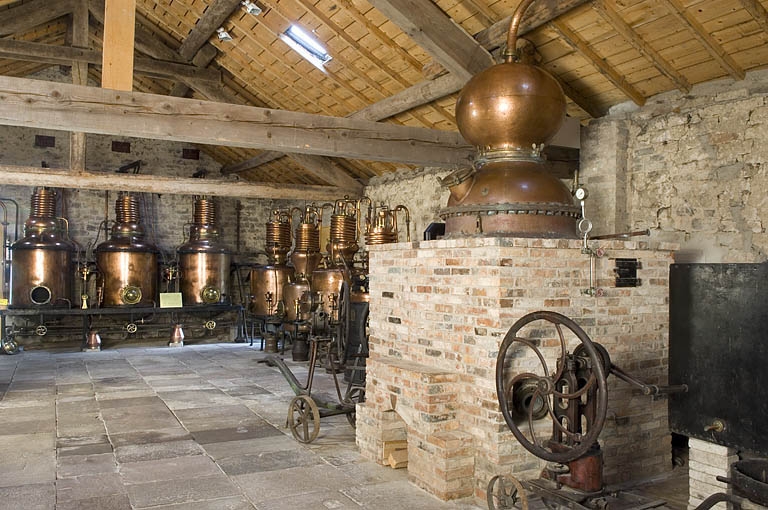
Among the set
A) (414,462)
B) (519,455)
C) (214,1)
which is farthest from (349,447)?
(214,1)

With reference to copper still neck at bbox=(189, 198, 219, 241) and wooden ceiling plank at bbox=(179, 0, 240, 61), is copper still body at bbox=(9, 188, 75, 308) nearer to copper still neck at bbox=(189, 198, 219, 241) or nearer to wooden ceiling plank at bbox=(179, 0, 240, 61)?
copper still neck at bbox=(189, 198, 219, 241)

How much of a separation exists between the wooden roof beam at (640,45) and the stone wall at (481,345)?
7.07 ft

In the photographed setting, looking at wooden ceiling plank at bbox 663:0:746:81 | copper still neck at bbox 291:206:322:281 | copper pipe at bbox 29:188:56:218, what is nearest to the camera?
wooden ceiling plank at bbox 663:0:746:81

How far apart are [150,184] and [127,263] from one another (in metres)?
2.02

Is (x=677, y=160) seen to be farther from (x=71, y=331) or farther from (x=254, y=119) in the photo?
(x=71, y=331)

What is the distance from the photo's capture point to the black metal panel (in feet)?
10.3

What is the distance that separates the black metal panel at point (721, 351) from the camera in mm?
3154

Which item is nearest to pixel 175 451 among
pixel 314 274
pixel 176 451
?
pixel 176 451


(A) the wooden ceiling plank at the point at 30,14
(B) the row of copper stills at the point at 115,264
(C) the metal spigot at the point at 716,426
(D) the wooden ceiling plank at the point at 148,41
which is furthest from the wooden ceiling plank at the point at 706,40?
(B) the row of copper stills at the point at 115,264

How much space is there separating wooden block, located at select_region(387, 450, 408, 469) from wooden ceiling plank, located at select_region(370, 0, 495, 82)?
3.93 metres

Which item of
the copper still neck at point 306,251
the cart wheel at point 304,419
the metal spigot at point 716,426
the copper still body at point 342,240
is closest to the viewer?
the metal spigot at point 716,426

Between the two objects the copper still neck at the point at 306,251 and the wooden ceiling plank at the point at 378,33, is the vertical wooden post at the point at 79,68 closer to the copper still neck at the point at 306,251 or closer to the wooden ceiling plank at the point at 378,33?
the copper still neck at the point at 306,251

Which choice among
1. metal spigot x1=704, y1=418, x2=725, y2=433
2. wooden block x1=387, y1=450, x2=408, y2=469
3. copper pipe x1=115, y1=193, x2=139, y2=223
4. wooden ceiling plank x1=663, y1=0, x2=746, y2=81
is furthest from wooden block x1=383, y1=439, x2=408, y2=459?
copper pipe x1=115, y1=193, x2=139, y2=223

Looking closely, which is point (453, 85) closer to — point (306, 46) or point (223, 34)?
point (306, 46)
